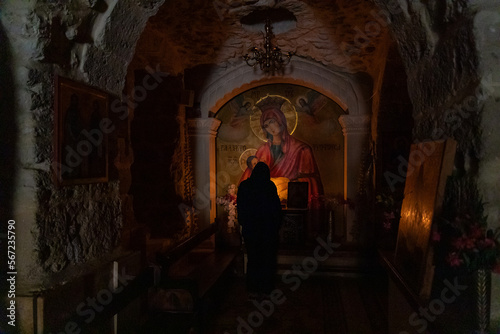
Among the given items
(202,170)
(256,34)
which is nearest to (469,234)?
(256,34)

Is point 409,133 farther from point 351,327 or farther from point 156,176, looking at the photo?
point 156,176

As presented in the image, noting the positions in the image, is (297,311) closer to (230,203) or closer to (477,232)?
(230,203)

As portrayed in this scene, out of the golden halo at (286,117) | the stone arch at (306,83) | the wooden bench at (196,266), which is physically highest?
the stone arch at (306,83)

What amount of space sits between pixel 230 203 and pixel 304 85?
7.54 ft

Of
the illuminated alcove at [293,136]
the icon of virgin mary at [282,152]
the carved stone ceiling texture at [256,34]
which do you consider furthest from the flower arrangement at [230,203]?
the carved stone ceiling texture at [256,34]

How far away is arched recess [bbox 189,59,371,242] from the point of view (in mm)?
5672

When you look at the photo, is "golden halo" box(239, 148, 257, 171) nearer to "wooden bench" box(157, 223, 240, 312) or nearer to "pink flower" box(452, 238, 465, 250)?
"wooden bench" box(157, 223, 240, 312)

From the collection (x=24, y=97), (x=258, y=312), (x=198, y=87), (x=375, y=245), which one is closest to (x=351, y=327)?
(x=258, y=312)

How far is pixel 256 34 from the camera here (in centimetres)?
503

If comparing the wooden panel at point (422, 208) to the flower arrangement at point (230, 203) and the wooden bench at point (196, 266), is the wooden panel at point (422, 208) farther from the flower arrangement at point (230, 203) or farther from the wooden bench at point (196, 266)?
the flower arrangement at point (230, 203)

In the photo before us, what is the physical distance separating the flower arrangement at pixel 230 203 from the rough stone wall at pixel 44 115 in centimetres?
391

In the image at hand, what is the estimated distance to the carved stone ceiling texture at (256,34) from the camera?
4258 millimetres

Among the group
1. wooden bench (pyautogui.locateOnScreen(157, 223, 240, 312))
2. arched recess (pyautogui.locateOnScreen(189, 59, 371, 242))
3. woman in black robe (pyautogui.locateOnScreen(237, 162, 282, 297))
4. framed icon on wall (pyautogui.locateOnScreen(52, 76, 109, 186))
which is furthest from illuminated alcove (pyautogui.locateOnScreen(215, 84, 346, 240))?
framed icon on wall (pyautogui.locateOnScreen(52, 76, 109, 186))

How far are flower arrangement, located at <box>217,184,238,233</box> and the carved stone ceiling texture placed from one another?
2076mm
